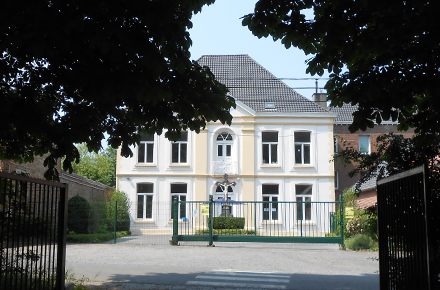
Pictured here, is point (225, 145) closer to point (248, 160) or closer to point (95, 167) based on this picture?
point (248, 160)

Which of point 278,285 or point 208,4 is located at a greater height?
point 208,4

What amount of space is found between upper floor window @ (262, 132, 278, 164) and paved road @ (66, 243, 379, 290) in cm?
1186

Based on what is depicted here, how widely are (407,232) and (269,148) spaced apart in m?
25.5

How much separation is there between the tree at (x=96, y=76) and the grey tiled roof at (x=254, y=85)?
74.8 feet

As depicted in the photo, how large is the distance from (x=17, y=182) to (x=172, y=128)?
293 cm

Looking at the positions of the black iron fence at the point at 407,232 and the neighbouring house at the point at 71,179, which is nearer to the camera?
the black iron fence at the point at 407,232

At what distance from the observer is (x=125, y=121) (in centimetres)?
873

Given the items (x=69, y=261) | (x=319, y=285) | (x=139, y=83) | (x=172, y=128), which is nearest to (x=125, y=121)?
(x=172, y=128)

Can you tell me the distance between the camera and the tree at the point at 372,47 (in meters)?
6.07

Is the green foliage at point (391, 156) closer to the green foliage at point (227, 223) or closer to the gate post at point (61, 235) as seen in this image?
the gate post at point (61, 235)

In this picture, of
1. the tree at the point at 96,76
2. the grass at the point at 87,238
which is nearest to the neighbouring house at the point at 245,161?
the grass at the point at 87,238

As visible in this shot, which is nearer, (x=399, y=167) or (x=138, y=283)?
(x=399, y=167)

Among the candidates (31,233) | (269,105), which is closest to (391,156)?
(31,233)

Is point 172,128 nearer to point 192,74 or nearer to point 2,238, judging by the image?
point 192,74
